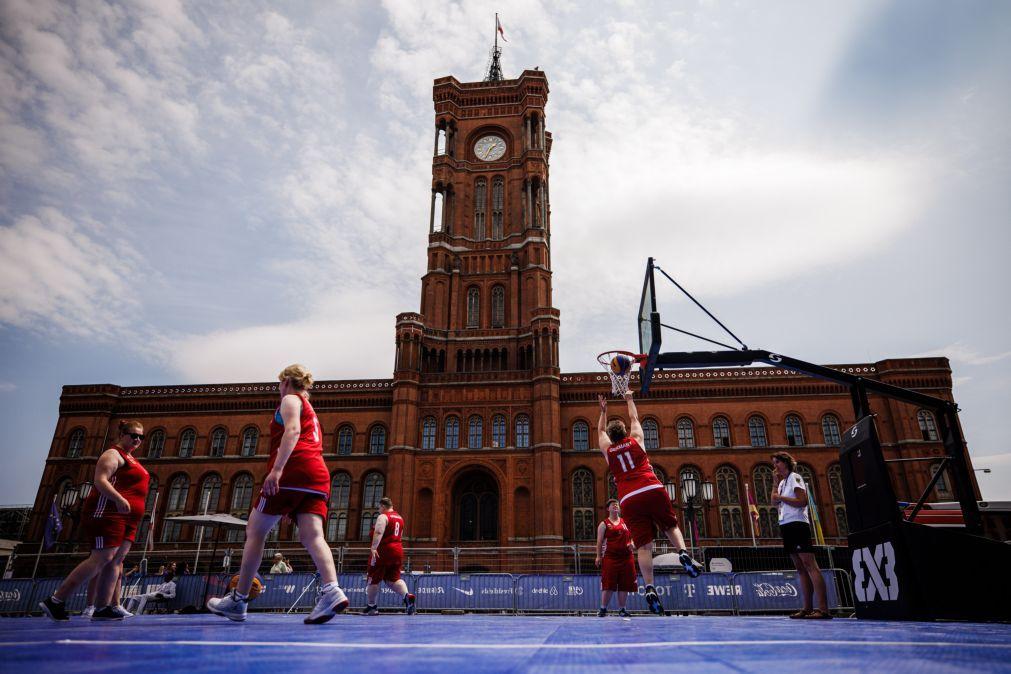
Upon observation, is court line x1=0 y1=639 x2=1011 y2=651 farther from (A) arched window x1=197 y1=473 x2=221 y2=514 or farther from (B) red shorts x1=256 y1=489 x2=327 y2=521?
(A) arched window x1=197 y1=473 x2=221 y2=514

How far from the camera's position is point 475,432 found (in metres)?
30.5

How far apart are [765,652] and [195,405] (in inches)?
1437

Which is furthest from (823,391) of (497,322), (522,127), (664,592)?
(522,127)

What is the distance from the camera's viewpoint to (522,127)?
40.3 m

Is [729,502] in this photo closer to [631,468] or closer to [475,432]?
[475,432]

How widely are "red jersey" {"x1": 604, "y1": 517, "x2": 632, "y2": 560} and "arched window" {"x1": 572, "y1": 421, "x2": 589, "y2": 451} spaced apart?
22456 mm

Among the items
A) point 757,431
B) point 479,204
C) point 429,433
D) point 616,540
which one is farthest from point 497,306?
point 616,540

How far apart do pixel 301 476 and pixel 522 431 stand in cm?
2640

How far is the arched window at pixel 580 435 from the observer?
3070cm

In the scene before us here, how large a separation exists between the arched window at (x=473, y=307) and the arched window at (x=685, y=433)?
12.9 m

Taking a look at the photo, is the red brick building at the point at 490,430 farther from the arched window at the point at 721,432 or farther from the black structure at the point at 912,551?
the black structure at the point at 912,551

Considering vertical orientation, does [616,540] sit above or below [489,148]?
below

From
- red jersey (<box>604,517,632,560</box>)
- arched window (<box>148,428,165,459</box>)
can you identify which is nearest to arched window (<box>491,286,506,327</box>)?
arched window (<box>148,428,165,459</box>)

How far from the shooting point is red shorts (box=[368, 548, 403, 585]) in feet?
29.3
